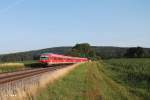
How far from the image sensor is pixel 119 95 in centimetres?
Result: 2005

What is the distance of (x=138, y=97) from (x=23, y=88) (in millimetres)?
6628

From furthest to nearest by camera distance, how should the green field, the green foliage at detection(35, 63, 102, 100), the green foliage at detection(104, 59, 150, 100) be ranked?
the green foliage at detection(104, 59, 150, 100)
the green field
the green foliage at detection(35, 63, 102, 100)

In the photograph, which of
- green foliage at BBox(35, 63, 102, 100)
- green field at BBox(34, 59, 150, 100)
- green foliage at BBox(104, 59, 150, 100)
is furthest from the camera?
green foliage at BBox(104, 59, 150, 100)

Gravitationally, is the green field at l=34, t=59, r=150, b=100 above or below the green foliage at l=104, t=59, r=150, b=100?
above

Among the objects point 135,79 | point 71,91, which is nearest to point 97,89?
point 71,91

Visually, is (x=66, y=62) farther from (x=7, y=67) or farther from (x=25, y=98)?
(x=25, y=98)

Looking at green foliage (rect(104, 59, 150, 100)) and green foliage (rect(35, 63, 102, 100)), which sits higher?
green foliage (rect(35, 63, 102, 100))

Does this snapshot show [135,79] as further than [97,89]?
Yes

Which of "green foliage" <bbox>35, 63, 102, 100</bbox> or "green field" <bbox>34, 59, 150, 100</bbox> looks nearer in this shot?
"green foliage" <bbox>35, 63, 102, 100</bbox>

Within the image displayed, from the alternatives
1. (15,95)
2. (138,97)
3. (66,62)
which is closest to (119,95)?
(138,97)

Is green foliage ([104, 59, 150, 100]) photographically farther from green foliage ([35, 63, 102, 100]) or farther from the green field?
green foliage ([35, 63, 102, 100])

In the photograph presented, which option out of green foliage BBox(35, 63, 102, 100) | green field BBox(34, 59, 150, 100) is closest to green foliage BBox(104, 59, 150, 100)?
green field BBox(34, 59, 150, 100)

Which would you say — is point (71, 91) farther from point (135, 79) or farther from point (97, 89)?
point (135, 79)

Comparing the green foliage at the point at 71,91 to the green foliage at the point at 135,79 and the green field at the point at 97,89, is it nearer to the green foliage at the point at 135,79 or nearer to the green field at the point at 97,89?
the green field at the point at 97,89
